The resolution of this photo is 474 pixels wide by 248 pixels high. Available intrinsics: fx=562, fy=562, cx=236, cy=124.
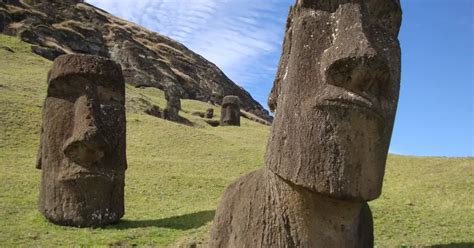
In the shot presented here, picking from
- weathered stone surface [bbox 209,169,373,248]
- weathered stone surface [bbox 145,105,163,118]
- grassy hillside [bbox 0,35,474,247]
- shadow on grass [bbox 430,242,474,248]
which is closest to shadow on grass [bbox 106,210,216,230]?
grassy hillside [bbox 0,35,474,247]

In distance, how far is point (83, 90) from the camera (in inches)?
500

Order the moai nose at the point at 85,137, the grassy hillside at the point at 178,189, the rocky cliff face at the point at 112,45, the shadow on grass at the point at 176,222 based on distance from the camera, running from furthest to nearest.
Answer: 1. the rocky cliff face at the point at 112,45
2. the shadow on grass at the point at 176,222
3. the moai nose at the point at 85,137
4. the grassy hillside at the point at 178,189

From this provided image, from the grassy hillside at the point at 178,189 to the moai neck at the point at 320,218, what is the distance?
628cm

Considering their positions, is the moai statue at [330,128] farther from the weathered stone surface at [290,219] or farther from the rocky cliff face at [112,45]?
the rocky cliff face at [112,45]

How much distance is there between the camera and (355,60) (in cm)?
389

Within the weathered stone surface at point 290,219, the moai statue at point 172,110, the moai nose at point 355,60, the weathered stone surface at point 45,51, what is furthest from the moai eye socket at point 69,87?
the weathered stone surface at point 45,51

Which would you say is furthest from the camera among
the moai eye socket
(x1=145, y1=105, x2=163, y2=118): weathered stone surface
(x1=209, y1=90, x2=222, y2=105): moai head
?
(x1=209, y1=90, x2=222, y2=105): moai head

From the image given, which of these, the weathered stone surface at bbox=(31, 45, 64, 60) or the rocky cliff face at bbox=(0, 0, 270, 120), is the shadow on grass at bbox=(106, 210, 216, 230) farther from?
the rocky cliff face at bbox=(0, 0, 270, 120)

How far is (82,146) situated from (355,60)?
938cm

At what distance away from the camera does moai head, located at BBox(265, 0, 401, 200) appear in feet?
12.7

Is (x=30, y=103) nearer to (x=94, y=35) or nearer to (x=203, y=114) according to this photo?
(x=203, y=114)

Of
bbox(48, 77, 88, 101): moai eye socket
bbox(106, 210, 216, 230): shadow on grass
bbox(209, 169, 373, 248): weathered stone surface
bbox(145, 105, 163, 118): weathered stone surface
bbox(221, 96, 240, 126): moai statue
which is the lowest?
bbox(106, 210, 216, 230): shadow on grass

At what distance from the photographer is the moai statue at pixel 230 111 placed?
4244 centimetres

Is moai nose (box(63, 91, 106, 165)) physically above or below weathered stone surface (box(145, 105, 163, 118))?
below
